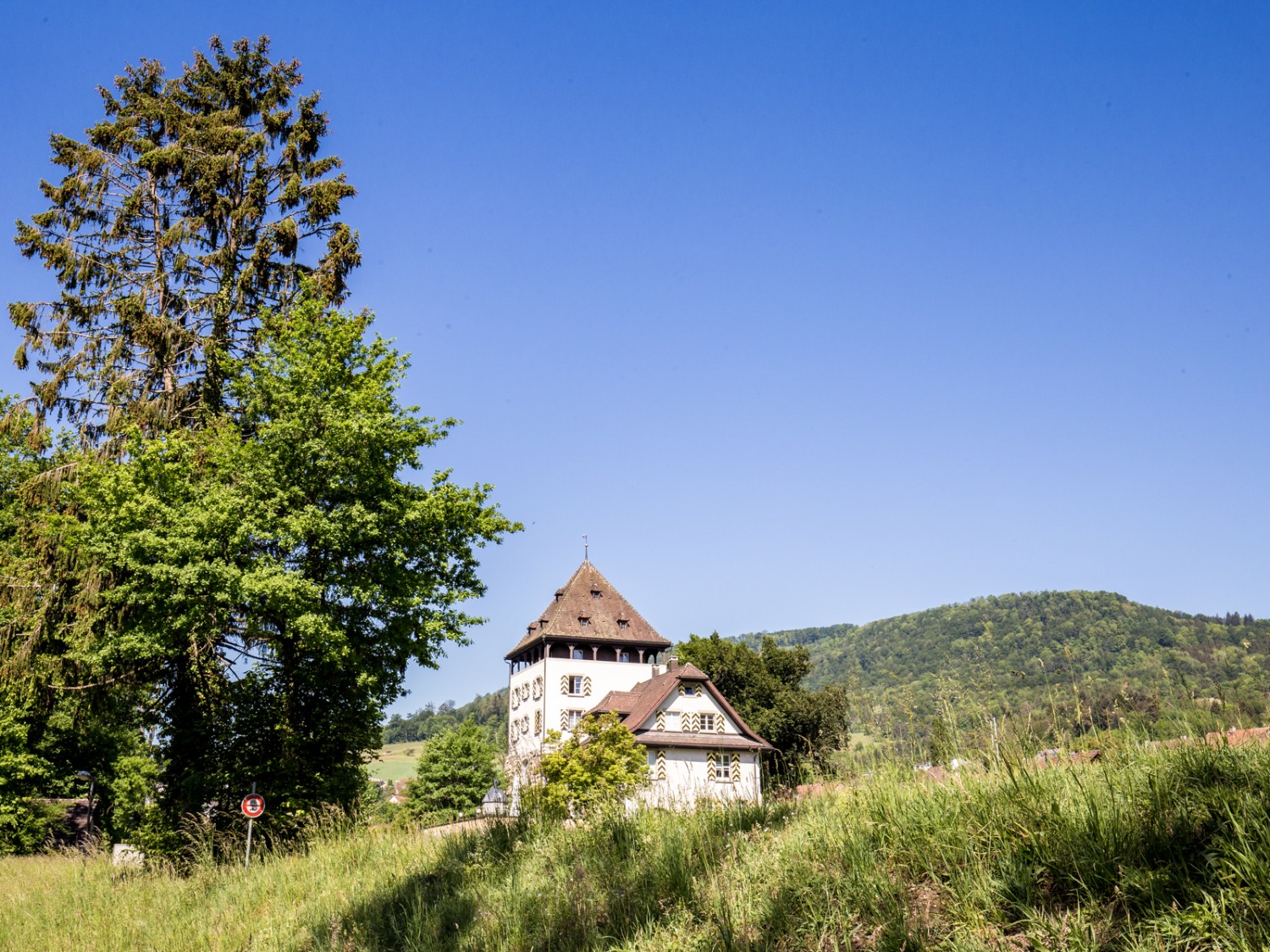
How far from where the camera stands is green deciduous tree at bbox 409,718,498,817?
74812 millimetres

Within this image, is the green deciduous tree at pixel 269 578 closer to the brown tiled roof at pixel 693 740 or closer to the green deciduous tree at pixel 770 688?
the brown tiled roof at pixel 693 740

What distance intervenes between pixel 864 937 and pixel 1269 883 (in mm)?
1847

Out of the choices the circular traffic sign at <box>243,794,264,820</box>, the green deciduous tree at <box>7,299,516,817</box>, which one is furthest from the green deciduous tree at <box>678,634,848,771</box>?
the circular traffic sign at <box>243,794,264,820</box>

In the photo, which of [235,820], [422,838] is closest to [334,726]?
[235,820]

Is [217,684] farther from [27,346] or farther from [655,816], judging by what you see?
[655,816]

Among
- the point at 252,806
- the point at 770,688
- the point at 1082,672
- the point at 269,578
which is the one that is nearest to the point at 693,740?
the point at 770,688

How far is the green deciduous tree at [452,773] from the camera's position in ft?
245

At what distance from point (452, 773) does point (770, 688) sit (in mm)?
33952

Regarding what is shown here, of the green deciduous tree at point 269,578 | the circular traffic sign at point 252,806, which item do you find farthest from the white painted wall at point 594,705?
the circular traffic sign at point 252,806

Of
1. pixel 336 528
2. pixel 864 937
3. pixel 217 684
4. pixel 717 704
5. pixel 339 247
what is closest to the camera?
pixel 864 937

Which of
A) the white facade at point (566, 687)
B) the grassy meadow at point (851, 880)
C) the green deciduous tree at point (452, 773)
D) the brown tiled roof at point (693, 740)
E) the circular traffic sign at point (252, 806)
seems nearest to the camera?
the grassy meadow at point (851, 880)

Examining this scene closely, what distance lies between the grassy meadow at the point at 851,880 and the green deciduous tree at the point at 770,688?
46163mm

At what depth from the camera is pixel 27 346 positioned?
68.9ft

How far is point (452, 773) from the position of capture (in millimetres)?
75250
